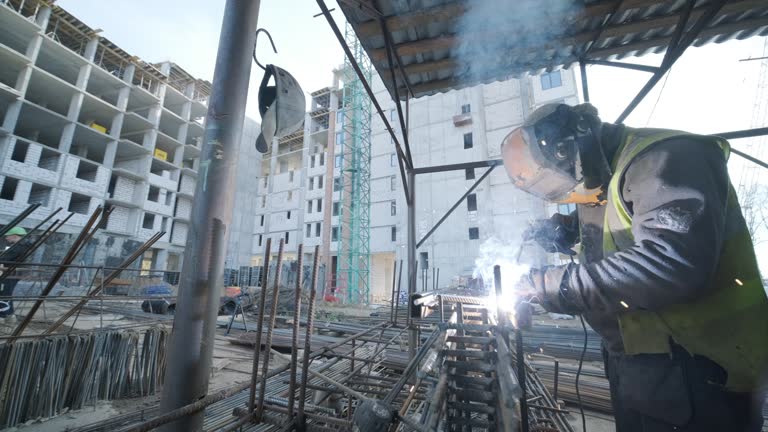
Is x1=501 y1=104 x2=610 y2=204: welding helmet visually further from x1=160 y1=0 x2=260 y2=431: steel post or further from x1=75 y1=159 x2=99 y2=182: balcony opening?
x1=75 y1=159 x2=99 y2=182: balcony opening

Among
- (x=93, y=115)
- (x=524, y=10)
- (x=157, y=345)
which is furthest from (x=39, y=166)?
(x=524, y=10)

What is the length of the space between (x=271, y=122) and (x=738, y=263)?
2.96m

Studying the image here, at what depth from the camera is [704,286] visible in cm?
114

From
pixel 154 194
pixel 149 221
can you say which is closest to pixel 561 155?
pixel 149 221

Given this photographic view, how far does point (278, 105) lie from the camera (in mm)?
2520

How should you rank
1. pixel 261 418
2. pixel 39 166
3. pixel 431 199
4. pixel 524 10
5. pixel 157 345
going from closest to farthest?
pixel 261 418
pixel 524 10
pixel 157 345
pixel 39 166
pixel 431 199

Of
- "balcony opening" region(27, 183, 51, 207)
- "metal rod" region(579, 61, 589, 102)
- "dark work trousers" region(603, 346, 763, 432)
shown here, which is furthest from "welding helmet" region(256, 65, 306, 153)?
"balcony opening" region(27, 183, 51, 207)

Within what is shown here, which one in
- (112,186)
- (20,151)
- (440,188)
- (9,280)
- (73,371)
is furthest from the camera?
(112,186)

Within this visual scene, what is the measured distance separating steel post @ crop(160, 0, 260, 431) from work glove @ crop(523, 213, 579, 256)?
2412mm

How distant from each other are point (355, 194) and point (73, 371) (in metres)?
23.0

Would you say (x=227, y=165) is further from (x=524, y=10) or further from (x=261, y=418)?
(x=524, y=10)

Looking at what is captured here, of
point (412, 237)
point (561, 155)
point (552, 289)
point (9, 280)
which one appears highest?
point (561, 155)

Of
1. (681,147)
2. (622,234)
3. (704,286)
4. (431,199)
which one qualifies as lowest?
(704,286)

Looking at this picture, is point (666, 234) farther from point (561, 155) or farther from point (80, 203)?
point (80, 203)
